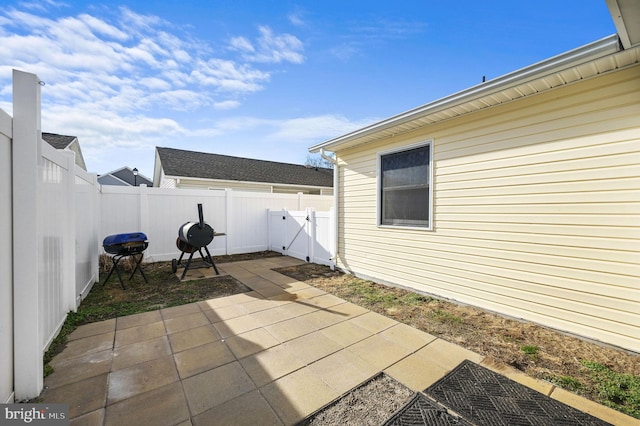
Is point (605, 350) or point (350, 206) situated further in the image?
point (350, 206)

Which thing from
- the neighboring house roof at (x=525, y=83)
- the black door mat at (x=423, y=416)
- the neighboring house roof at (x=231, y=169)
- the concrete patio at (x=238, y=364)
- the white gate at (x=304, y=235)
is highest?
the neighboring house roof at (x=231, y=169)

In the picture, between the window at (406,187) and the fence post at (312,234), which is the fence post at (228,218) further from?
the window at (406,187)

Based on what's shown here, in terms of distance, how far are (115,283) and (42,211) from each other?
11.5ft

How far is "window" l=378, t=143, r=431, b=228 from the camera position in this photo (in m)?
4.32

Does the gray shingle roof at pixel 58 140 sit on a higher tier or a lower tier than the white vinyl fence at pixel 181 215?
higher

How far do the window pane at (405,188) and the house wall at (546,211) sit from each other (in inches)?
10.0

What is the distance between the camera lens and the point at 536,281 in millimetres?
3135

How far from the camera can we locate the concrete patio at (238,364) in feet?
6.03

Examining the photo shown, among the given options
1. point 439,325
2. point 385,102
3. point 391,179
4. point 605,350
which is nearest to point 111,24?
point 391,179

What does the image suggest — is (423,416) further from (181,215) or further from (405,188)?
(181,215)

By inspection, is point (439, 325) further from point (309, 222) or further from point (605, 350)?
point (309, 222)

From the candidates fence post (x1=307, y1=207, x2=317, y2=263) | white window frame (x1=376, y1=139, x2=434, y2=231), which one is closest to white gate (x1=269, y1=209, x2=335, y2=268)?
fence post (x1=307, y1=207, x2=317, y2=263)

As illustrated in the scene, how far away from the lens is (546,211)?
3037 millimetres

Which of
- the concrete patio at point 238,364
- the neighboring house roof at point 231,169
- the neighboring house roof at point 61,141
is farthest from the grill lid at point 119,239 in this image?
the neighboring house roof at point 61,141
